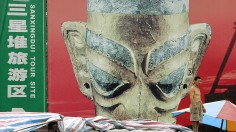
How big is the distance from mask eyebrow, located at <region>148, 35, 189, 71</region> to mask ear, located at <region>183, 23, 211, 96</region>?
319 mm

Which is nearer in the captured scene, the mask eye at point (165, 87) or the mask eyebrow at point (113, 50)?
the mask eyebrow at point (113, 50)

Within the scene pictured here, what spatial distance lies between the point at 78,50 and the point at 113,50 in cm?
63

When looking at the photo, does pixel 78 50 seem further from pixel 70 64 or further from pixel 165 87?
pixel 165 87

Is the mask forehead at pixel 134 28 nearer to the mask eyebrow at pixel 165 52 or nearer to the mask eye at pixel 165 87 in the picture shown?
the mask eyebrow at pixel 165 52

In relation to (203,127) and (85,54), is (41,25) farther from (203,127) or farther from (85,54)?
(203,127)

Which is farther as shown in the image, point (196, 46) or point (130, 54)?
point (196, 46)

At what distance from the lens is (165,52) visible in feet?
28.5

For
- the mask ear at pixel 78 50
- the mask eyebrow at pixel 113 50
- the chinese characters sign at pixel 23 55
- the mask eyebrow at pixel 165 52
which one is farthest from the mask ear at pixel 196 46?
the chinese characters sign at pixel 23 55

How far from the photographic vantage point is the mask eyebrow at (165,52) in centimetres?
865

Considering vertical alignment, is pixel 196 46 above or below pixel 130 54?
above

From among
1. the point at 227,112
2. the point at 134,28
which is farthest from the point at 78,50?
the point at 227,112

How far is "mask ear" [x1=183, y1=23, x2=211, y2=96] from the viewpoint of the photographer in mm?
9037

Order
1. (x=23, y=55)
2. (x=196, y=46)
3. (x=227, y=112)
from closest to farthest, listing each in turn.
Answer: (x=227, y=112) → (x=23, y=55) → (x=196, y=46)

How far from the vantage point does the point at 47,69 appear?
28.4ft
